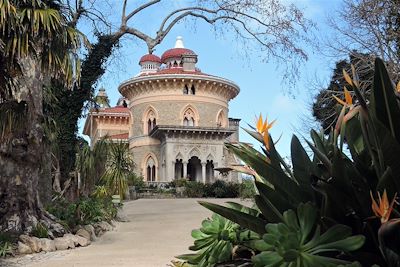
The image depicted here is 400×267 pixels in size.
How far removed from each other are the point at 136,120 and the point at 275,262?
42.0 meters

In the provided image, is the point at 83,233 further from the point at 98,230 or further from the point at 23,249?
the point at 23,249

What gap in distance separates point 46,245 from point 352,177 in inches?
299

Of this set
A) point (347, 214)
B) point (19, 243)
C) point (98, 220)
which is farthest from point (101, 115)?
point (347, 214)

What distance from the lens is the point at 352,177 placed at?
7.53 ft

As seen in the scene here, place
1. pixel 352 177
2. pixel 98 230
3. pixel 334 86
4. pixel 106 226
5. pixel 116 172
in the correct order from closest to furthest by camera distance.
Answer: pixel 352 177 → pixel 98 230 → pixel 106 226 → pixel 334 86 → pixel 116 172

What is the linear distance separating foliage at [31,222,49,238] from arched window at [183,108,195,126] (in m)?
32.5

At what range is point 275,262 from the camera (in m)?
1.98

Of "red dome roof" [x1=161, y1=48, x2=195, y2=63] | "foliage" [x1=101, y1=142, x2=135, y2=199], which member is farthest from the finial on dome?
"foliage" [x1=101, y1=142, x2=135, y2=199]

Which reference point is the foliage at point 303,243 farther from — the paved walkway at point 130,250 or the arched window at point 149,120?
the arched window at point 149,120

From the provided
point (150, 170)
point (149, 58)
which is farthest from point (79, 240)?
point (149, 58)

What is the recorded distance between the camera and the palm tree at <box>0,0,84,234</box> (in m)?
7.07

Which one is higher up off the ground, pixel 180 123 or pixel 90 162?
pixel 180 123

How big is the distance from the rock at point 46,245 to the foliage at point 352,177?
7051mm

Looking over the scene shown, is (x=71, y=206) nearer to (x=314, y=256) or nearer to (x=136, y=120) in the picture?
(x=314, y=256)
